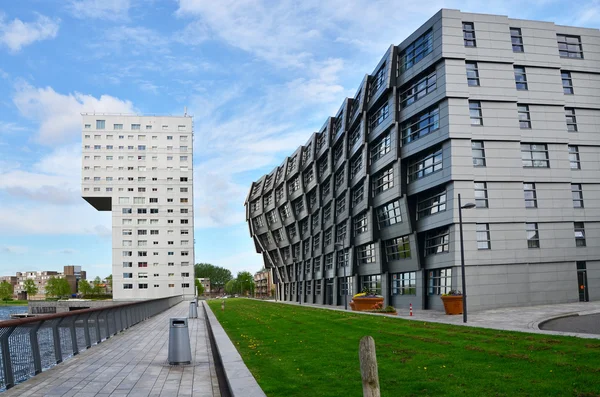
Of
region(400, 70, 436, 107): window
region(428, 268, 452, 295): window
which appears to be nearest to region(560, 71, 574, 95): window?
region(400, 70, 436, 107): window

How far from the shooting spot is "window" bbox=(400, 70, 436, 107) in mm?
38056

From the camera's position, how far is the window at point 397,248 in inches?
1658

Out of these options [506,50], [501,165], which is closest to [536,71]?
[506,50]

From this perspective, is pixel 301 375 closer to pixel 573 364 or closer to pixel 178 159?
pixel 573 364

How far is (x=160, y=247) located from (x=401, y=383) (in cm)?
10249

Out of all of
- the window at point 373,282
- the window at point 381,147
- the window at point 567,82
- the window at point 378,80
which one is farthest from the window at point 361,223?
the window at point 567,82

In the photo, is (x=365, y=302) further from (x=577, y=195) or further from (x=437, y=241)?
(x=577, y=195)

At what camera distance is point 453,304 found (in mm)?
31828

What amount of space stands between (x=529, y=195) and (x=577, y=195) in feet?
15.9

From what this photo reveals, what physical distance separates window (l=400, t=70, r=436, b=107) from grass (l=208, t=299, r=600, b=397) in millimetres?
23134

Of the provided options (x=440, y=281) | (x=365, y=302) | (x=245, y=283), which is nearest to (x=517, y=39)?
(x=440, y=281)

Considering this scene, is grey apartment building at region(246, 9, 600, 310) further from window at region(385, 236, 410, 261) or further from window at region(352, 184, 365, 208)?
window at region(352, 184, 365, 208)

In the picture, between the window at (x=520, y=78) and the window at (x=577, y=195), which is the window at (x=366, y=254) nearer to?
the window at (x=577, y=195)

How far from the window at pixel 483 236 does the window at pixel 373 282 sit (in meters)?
14.2
